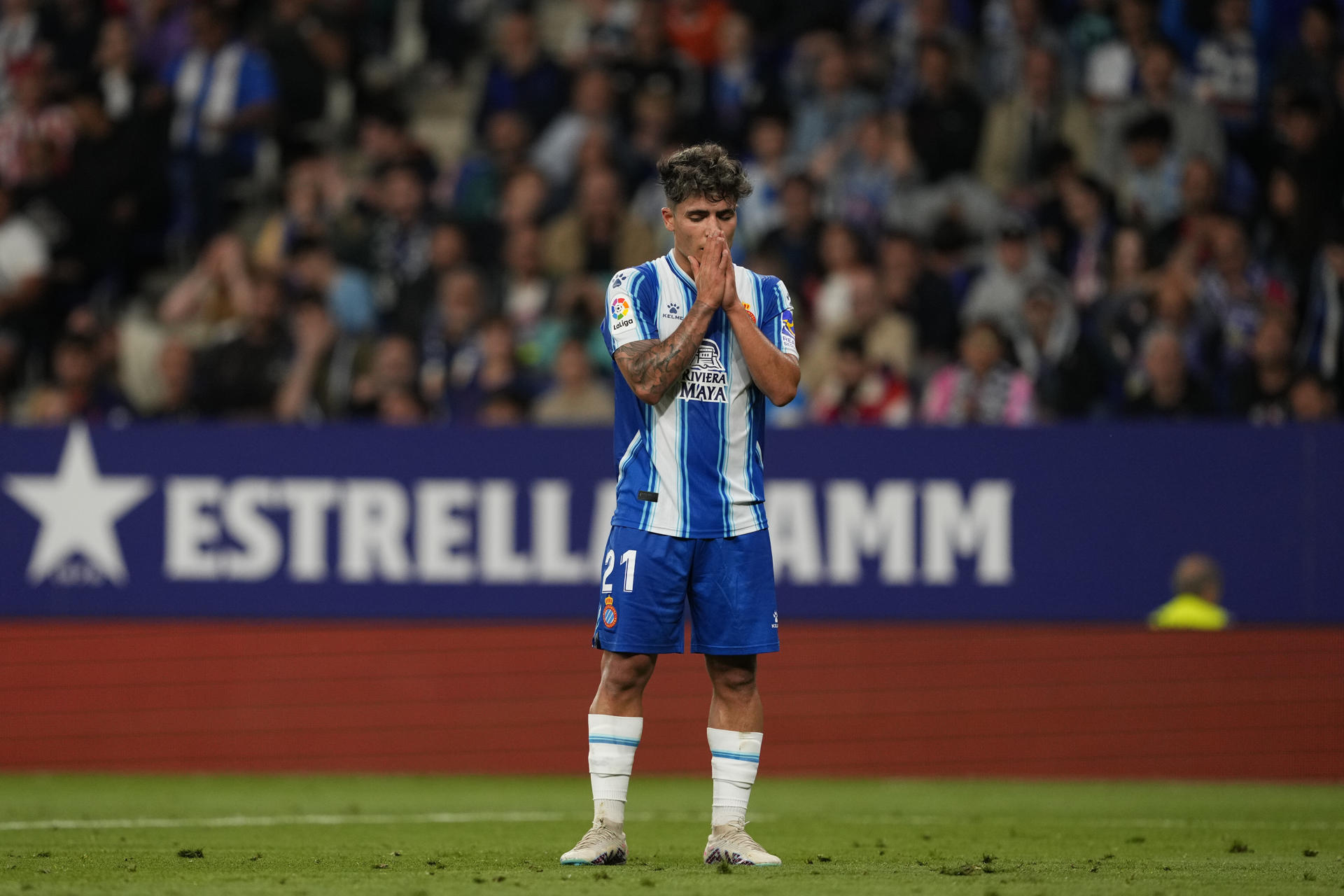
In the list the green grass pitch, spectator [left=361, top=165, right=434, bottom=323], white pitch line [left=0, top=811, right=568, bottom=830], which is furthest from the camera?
spectator [left=361, top=165, right=434, bottom=323]

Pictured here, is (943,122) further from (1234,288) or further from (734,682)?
(734,682)

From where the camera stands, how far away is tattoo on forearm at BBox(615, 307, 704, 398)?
5.71m

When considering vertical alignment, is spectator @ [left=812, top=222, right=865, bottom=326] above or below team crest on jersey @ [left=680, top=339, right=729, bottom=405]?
above

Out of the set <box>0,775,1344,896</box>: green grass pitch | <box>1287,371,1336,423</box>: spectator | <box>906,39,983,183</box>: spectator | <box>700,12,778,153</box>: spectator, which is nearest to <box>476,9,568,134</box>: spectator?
<box>700,12,778,153</box>: spectator

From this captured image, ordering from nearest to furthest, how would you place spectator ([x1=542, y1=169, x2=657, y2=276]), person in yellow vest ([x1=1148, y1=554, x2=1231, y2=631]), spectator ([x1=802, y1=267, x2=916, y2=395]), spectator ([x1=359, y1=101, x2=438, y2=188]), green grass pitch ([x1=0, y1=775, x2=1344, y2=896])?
1. green grass pitch ([x1=0, y1=775, x2=1344, y2=896])
2. person in yellow vest ([x1=1148, y1=554, x2=1231, y2=631])
3. spectator ([x1=802, y1=267, x2=916, y2=395])
4. spectator ([x1=542, y1=169, x2=657, y2=276])
5. spectator ([x1=359, y1=101, x2=438, y2=188])

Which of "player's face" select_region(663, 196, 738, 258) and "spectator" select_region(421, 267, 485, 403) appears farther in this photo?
"spectator" select_region(421, 267, 485, 403)

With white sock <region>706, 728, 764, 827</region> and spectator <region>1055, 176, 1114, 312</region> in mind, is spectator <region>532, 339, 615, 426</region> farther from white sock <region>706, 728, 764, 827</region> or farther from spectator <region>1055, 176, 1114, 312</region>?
white sock <region>706, 728, 764, 827</region>

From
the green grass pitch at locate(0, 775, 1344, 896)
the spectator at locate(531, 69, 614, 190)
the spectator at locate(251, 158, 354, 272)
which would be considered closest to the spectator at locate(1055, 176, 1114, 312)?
the spectator at locate(531, 69, 614, 190)

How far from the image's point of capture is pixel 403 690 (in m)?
10.8

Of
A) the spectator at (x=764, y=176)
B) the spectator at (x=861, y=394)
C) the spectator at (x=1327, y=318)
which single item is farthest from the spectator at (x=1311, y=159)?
the spectator at (x=764, y=176)

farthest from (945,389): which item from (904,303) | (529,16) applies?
(529,16)

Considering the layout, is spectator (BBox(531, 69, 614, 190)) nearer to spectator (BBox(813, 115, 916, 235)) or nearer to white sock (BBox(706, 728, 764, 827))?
spectator (BBox(813, 115, 916, 235))

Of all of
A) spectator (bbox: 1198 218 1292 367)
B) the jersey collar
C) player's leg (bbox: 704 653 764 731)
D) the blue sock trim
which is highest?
spectator (bbox: 1198 218 1292 367)

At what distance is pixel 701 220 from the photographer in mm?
5859
